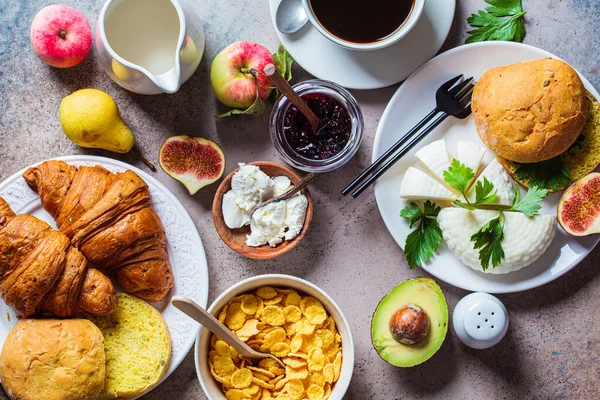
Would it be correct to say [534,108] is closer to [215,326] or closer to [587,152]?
[587,152]

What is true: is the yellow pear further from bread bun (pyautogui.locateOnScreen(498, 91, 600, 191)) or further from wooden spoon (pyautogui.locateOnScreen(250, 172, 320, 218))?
bread bun (pyautogui.locateOnScreen(498, 91, 600, 191))

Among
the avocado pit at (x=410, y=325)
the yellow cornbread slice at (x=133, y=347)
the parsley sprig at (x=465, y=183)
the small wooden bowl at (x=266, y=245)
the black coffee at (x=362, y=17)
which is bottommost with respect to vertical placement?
the yellow cornbread slice at (x=133, y=347)

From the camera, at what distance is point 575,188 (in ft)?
6.98

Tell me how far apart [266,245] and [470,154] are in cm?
80

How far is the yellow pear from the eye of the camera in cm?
216

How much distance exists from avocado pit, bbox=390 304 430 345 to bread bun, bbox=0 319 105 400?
1.04m

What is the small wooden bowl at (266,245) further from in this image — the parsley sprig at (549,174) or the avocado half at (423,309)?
the parsley sprig at (549,174)

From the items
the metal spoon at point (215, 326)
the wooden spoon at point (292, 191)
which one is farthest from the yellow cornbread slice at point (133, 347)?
the wooden spoon at point (292, 191)

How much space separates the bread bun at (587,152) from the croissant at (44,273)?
1.54 metres

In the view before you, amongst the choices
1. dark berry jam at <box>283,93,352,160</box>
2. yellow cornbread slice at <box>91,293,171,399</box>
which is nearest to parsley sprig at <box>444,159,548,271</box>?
dark berry jam at <box>283,93,352,160</box>

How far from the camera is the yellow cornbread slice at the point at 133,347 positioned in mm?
2199

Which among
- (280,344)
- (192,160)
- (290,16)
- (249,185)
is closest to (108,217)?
(192,160)

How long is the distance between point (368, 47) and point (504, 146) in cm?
57

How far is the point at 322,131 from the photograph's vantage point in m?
2.19
